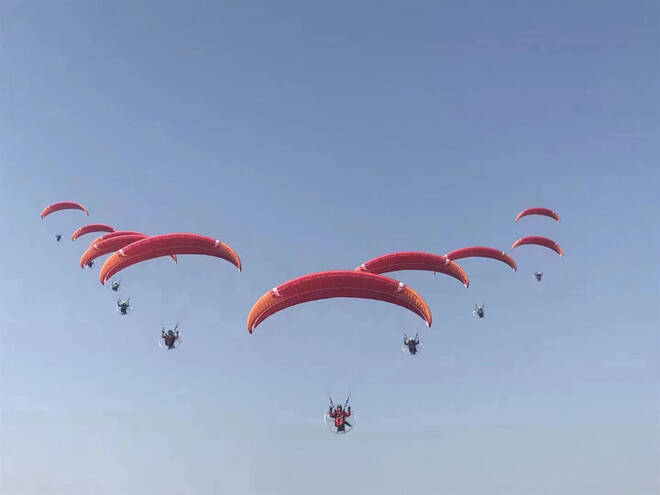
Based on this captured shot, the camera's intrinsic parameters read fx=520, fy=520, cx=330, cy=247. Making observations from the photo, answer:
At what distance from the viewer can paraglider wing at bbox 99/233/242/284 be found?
3266cm

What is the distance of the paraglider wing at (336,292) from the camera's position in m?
27.6

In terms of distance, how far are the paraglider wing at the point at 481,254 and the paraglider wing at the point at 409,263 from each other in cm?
839

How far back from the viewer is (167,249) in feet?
110

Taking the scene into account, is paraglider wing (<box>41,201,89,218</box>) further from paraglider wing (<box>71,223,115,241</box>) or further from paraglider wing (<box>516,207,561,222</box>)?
paraglider wing (<box>516,207,561,222</box>)

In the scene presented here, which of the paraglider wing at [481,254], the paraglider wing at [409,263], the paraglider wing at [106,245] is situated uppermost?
the paraglider wing at [481,254]

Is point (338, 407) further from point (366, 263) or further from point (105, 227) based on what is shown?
point (105, 227)

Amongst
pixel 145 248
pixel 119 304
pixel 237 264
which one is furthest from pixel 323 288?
pixel 119 304

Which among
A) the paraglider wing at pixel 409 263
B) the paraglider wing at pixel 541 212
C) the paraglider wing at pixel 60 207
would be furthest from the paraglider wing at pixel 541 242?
the paraglider wing at pixel 60 207

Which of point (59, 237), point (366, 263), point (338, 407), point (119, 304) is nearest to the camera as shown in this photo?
point (338, 407)

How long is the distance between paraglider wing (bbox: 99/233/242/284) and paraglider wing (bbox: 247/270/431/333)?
241 inches

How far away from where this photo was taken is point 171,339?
36875mm

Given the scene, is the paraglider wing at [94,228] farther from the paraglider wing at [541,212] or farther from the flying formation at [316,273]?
the paraglider wing at [541,212]

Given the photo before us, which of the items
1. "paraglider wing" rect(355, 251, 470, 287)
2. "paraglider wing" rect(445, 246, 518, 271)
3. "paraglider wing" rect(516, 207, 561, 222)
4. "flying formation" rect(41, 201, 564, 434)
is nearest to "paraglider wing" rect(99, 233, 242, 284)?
"flying formation" rect(41, 201, 564, 434)

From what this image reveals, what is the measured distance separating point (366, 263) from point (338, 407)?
9.70 meters
